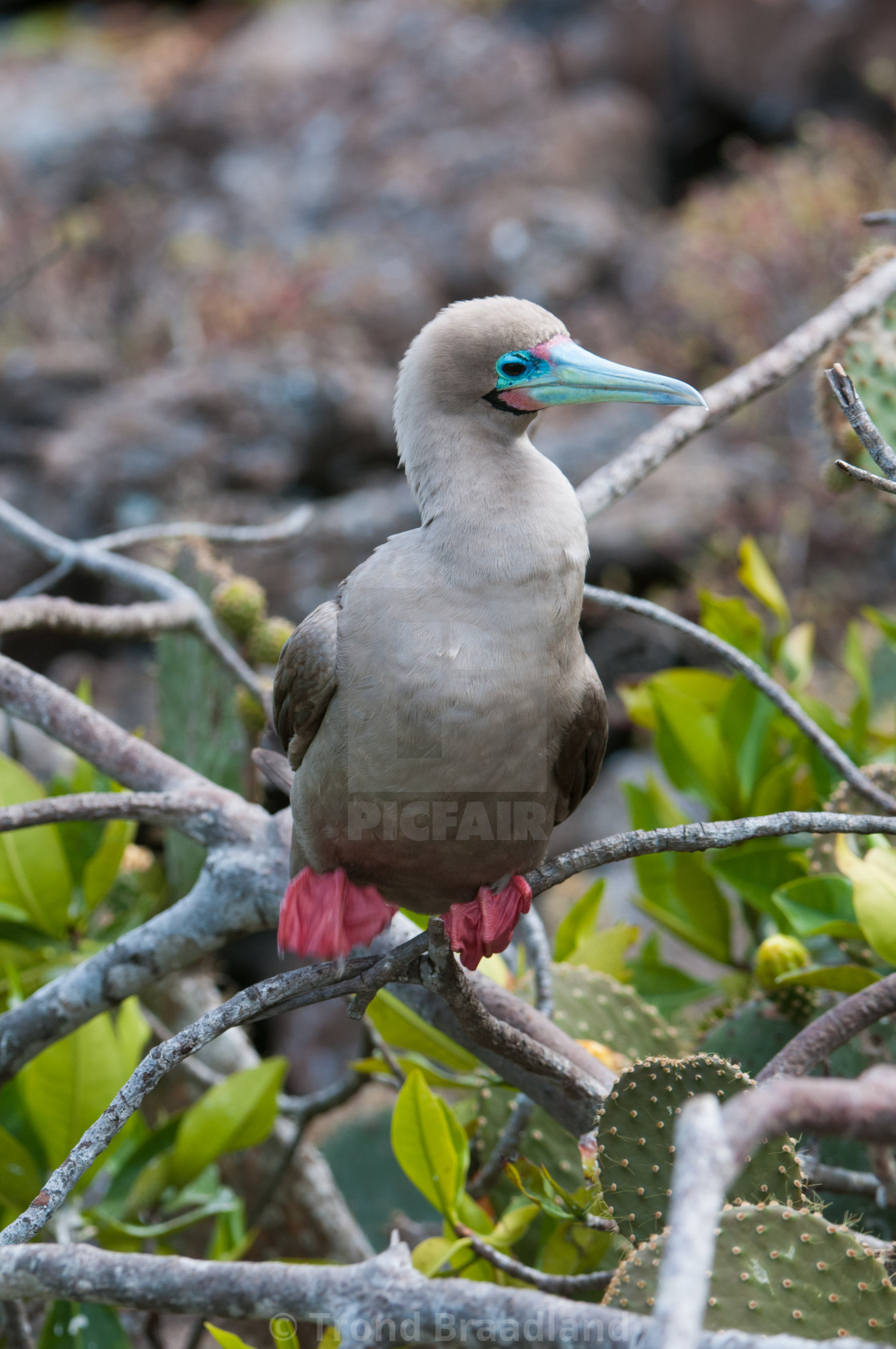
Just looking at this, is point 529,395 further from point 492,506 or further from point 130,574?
point 130,574

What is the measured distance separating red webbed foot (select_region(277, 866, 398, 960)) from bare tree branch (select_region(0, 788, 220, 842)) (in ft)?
1.33

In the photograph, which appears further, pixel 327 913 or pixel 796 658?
pixel 796 658

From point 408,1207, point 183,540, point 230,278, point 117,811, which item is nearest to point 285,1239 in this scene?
point 408,1207

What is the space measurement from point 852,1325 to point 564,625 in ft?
3.24

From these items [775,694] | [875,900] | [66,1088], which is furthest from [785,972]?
[66,1088]

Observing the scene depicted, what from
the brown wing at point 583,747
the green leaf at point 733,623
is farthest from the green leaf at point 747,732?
the brown wing at point 583,747

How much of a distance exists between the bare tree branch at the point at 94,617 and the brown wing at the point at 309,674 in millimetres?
879

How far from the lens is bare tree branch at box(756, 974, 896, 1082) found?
1.73 meters

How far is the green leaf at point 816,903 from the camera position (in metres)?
2.19

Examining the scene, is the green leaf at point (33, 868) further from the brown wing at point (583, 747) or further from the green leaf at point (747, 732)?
the green leaf at point (747, 732)

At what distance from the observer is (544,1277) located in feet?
5.75

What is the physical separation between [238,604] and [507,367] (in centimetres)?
151

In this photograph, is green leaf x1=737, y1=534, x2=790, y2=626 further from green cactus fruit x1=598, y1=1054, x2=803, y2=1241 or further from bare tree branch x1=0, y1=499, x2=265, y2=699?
green cactus fruit x1=598, y1=1054, x2=803, y2=1241

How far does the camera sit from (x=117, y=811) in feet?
6.93
